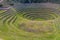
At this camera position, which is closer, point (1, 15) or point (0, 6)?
point (1, 15)

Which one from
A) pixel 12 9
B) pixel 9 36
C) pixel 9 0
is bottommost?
pixel 9 36

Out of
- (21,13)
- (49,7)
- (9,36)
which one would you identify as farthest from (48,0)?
(9,36)

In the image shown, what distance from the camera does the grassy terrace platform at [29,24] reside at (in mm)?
3508

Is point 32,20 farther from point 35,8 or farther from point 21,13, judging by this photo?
point 35,8

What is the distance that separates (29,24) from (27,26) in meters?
0.08

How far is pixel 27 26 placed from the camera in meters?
3.80

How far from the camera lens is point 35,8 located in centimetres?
493

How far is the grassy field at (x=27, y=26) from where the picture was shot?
3.50 m

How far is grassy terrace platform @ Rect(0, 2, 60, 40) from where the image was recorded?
3.51m

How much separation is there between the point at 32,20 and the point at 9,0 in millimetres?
1461

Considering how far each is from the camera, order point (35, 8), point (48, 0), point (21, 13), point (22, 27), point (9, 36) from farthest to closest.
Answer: point (48, 0) < point (35, 8) < point (21, 13) < point (22, 27) < point (9, 36)

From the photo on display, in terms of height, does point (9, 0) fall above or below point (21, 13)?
above

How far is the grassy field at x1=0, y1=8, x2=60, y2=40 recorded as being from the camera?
3502mm

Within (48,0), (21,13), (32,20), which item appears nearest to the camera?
(32,20)
